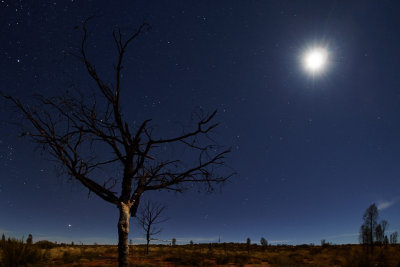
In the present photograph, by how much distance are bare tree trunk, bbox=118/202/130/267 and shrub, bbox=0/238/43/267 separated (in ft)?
17.1

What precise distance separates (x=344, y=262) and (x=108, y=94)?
334 inches

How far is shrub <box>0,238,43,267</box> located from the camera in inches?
275

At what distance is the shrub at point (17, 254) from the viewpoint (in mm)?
6988

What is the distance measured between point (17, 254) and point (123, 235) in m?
5.80

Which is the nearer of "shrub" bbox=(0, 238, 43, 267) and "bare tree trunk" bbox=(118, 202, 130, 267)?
"bare tree trunk" bbox=(118, 202, 130, 267)

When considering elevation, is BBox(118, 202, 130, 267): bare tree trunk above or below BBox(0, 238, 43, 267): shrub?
above

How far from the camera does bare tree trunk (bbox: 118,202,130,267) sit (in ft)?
15.1

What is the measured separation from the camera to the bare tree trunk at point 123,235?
4.59m

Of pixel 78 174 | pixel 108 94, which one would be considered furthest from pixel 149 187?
pixel 108 94

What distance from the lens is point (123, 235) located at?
469 cm

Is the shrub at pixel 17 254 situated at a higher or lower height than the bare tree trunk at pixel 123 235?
lower

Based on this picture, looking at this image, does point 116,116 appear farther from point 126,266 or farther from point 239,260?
point 239,260

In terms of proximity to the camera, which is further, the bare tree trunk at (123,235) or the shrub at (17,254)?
the shrub at (17,254)

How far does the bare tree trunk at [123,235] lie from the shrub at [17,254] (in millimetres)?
5227
